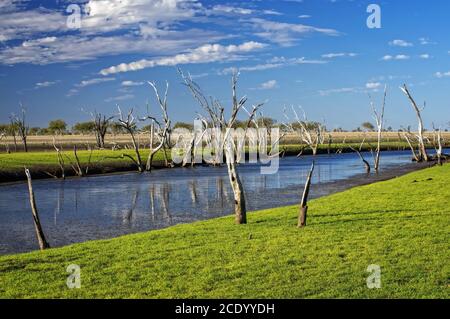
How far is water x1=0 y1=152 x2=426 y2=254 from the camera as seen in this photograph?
21484 millimetres

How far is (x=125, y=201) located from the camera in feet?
102

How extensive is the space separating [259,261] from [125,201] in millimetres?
19305

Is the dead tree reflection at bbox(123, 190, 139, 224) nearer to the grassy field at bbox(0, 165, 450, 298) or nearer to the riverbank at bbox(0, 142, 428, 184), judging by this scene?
the grassy field at bbox(0, 165, 450, 298)

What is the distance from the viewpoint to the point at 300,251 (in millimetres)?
13688

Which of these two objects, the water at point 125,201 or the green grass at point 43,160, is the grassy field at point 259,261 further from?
the green grass at point 43,160

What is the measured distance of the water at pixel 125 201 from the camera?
70.5 ft

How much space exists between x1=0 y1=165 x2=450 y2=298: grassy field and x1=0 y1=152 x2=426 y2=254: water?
15.6 ft

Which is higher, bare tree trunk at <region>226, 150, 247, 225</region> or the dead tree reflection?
bare tree trunk at <region>226, 150, 247, 225</region>

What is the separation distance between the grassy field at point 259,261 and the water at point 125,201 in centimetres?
477

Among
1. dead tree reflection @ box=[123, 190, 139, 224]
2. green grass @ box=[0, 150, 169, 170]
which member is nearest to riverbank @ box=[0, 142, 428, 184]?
green grass @ box=[0, 150, 169, 170]

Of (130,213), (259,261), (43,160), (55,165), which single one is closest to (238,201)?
(259,261)

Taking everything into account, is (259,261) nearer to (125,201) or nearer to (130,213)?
(130,213)

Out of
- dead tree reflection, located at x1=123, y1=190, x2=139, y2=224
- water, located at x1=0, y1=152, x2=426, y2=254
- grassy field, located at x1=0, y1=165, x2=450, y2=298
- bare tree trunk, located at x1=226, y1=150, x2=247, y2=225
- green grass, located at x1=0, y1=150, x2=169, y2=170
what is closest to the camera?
grassy field, located at x1=0, y1=165, x2=450, y2=298

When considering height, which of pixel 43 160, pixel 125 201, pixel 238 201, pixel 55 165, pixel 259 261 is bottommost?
pixel 125 201
